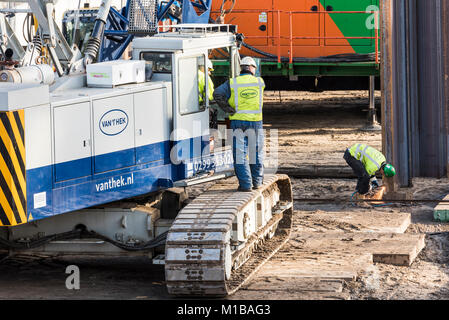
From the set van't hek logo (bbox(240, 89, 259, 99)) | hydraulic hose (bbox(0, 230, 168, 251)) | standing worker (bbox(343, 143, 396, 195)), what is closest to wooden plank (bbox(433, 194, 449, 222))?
standing worker (bbox(343, 143, 396, 195))

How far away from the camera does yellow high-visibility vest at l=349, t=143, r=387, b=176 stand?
16.2 m

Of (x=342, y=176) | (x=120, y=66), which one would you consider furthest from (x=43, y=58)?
(x=342, y=176)

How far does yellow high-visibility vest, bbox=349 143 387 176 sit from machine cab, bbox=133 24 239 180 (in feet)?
17.1

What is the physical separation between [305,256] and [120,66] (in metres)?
3.56

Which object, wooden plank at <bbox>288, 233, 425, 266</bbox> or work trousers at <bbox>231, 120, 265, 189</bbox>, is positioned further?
wooden plank at <bbox>288, 233, 425, 266</bbox>

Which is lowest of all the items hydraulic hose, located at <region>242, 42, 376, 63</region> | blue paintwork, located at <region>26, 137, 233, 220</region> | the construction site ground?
the construction site ground

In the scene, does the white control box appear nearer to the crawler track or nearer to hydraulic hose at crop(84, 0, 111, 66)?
hydraulic hose at crop(84, 0, 111, 66)

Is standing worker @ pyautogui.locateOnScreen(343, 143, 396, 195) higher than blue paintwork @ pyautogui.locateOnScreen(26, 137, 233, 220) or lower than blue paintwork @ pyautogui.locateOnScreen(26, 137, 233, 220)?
lower

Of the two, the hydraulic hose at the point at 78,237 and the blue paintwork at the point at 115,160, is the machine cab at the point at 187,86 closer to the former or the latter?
the blue paintwork at the point at 115,160

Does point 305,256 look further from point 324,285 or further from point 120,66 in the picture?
point 120,66

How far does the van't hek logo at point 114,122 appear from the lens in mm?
10281

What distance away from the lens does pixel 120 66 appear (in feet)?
35.0

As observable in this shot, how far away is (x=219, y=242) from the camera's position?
32.8 feet

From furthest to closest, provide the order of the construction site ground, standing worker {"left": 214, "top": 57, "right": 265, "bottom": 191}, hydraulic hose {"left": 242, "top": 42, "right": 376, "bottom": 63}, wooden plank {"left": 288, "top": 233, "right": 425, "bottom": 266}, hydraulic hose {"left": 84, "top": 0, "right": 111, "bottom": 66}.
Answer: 1. hydraulic hose {"left": 242, "top": 42, "right": 376, "bottom": 63}
2. wooden plank {"left": 288, "top": 233, "right": 425, "bottom": 266}
3. hydraulic hose {"left": 84, "top": 0, "right": 111, "bottom": 66}
4. standing worker {"left": 214, "top": 57, "right": 265, "bottom": 191}
5. the construction site ground
